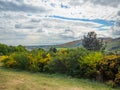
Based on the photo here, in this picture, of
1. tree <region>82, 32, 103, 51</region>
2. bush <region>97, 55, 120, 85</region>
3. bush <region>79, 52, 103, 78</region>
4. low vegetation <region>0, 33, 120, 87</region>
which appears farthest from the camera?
tree <region>82, 32, 103, 51</region>

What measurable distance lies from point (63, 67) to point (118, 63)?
9.97 metres

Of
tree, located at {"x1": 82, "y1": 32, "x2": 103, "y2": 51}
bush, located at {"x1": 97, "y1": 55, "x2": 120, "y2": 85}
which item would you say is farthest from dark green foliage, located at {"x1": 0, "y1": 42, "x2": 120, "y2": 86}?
tree, located at {"x1": 82, "y1": 32, "x2": 103, "y2": 51}

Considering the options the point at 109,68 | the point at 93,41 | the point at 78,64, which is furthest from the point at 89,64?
the point at 93,41

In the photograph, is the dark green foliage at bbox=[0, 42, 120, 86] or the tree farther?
the tree

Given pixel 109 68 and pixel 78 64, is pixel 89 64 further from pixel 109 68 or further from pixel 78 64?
pixel 109 68

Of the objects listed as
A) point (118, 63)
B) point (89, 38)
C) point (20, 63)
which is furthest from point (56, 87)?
point (89, 38)

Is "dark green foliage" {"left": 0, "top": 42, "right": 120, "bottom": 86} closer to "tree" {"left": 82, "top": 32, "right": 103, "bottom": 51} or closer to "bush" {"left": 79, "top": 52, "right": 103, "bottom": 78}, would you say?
"bush" {"left": 79, "top": 52, "right": 103, "bottom": 78}

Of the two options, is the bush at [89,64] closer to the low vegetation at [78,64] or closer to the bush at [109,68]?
the low vegetation at [78,64]

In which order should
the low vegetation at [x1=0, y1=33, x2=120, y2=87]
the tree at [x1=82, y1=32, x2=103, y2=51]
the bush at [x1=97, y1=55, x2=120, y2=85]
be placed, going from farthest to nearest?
1. the tree at [x1=82, y1=32, x2=103, y2=51]
2. the low vegetation at [x1=0, y1=33, x2=120, y2=87]
3. the bush at [x1=97, y1=55, x2=120, y2=85]

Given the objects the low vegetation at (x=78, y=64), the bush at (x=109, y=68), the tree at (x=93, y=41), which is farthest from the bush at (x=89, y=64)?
the tree at (x=93, y=41)

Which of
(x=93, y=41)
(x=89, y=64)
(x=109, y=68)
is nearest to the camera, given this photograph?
(x=109, y=68)

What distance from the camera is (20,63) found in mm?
43906

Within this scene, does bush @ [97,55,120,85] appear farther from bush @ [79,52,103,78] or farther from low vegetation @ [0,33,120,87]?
bush @ [79,52,103,78]

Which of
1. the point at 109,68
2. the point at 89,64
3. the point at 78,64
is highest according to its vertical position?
Answer: the point at 89,64
